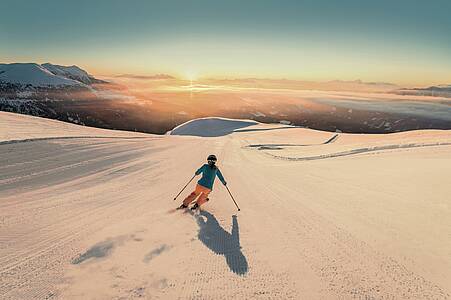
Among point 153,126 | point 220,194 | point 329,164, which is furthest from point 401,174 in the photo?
point 153,126

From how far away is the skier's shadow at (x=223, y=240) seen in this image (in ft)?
16.1

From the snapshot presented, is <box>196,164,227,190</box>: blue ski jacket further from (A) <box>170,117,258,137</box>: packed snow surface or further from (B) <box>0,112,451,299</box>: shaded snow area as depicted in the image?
(A) <box>170,117,258,137</box>: packed snow surface

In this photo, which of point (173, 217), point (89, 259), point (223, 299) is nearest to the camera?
point (223, 299)

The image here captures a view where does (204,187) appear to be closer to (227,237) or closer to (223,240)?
(227,237)

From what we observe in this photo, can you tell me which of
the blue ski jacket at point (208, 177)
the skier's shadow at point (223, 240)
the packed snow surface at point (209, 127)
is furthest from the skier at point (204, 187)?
the packed snow surface at point (209, 127)

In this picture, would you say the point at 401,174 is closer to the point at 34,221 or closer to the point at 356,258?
the point at 356,258

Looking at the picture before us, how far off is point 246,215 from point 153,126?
182 m

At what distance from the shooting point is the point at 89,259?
4852 millimetres

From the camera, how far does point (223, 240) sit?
5840mm

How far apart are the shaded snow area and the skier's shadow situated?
23 millimetres

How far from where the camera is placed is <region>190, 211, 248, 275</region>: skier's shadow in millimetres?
4904

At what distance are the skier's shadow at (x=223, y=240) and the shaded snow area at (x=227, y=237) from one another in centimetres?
2

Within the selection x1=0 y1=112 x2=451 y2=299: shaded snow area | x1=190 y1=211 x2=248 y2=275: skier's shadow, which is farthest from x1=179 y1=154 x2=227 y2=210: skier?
x1=190 y1=211 x2=248 y2=275: skier's shadow

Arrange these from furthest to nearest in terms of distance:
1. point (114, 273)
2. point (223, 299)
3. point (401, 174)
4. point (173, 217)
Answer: point (401, 174) < point (173, 217) < point (114, 273) < point (223, 299)
